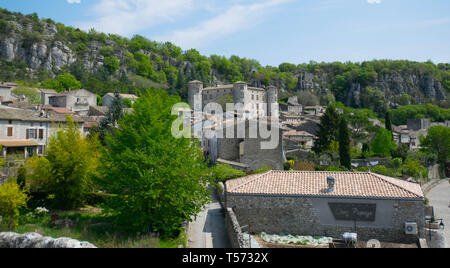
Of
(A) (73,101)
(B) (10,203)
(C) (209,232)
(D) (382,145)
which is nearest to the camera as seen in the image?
(B) (10,203)

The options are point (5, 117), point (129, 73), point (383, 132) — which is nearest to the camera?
point (5, 117)

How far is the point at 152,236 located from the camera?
1368 cm

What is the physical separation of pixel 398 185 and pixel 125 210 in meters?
14.2

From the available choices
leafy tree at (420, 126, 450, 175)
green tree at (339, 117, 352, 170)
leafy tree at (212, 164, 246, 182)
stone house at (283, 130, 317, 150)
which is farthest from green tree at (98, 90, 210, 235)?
leafy tree at (420, 126, 450, 175)

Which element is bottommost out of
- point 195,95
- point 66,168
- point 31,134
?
point 66,168

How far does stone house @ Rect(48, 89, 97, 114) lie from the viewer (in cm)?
6222

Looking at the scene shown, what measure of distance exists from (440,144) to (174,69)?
106 metres

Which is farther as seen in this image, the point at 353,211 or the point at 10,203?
the point at 353,211

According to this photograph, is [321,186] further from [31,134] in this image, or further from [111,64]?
[111,64]

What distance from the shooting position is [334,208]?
56.4 feet

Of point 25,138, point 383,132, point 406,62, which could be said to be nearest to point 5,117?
point 25,138

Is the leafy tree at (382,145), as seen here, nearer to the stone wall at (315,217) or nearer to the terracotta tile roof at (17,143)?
the stone wall at (315,217)

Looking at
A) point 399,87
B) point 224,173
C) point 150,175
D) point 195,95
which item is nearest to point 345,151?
point 224,173

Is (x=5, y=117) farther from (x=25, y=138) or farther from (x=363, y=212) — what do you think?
(x=363, y=212)
